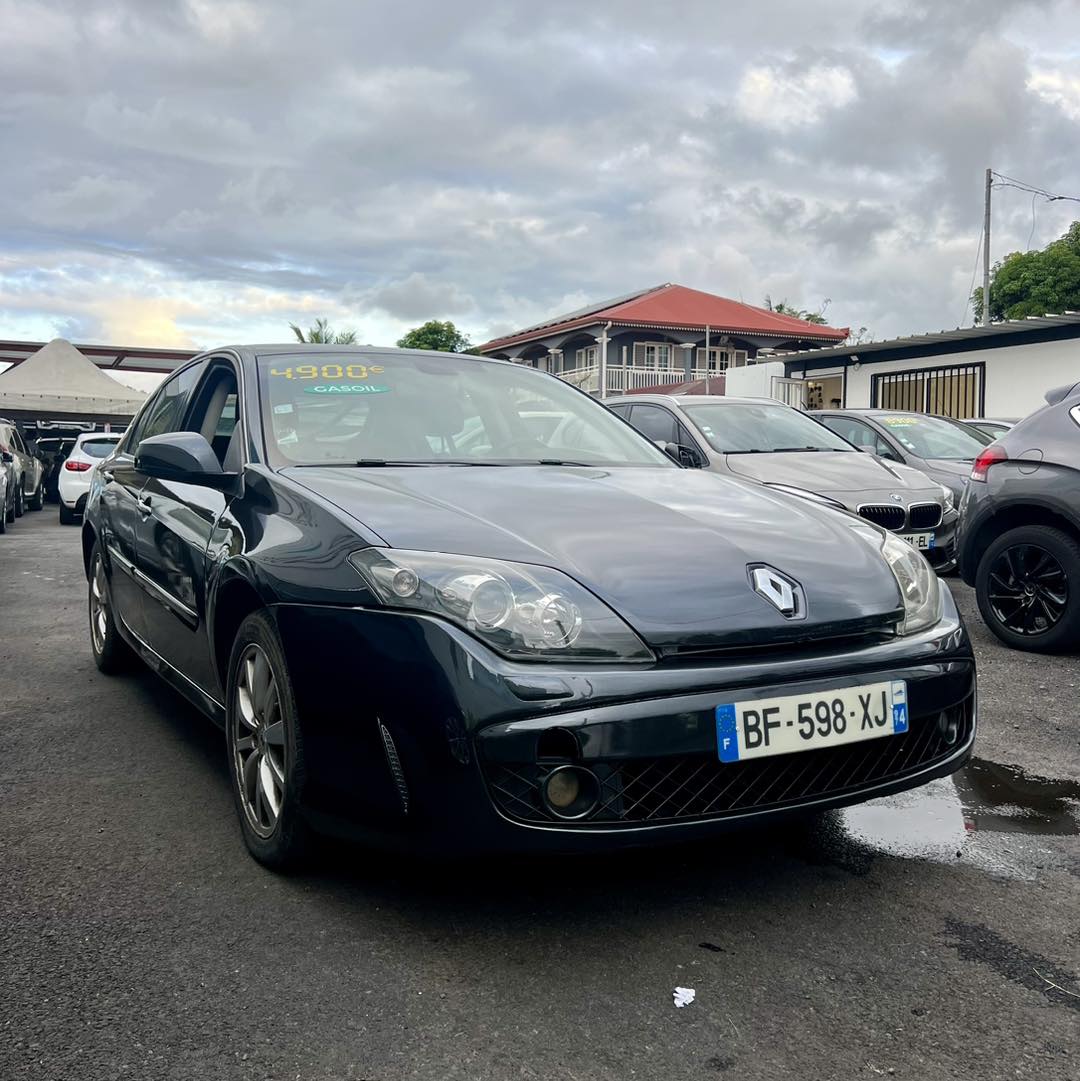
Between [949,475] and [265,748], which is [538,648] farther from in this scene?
[949,475]

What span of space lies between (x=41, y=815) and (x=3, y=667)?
246cm

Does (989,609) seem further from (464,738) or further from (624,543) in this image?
(464,738)

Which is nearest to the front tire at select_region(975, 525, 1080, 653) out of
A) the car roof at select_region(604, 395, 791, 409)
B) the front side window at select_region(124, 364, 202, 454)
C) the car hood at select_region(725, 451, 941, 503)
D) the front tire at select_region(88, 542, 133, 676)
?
the car hood at select_region(725, 451, 941, 503)

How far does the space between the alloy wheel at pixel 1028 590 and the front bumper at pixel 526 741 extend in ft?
11.3

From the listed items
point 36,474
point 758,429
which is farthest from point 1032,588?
point 36,474

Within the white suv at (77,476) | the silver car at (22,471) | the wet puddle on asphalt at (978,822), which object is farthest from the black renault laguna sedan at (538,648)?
the silver car at (22,471)

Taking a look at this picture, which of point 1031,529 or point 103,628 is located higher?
point 1031,529

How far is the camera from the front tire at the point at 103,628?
503 centimetres

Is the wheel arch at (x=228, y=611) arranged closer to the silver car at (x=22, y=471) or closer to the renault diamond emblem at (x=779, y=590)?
the renault diamond emblem at (x=779, y=590)

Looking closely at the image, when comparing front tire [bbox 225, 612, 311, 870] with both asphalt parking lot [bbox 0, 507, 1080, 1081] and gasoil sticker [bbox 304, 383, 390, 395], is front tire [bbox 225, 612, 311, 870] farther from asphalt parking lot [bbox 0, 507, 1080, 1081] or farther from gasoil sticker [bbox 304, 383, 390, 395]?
gasoil sticker [bbox 304, 383, 390, 395]

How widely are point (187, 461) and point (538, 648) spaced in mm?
1547

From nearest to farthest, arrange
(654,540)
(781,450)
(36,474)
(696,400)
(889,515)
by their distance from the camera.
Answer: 1. (654,540)
2. (889,515)
3. (781,450)
4. (696,400)
5. (36,474)

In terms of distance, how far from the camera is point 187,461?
3.40m

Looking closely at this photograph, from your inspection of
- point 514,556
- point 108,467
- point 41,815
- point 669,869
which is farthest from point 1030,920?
point 108,467
